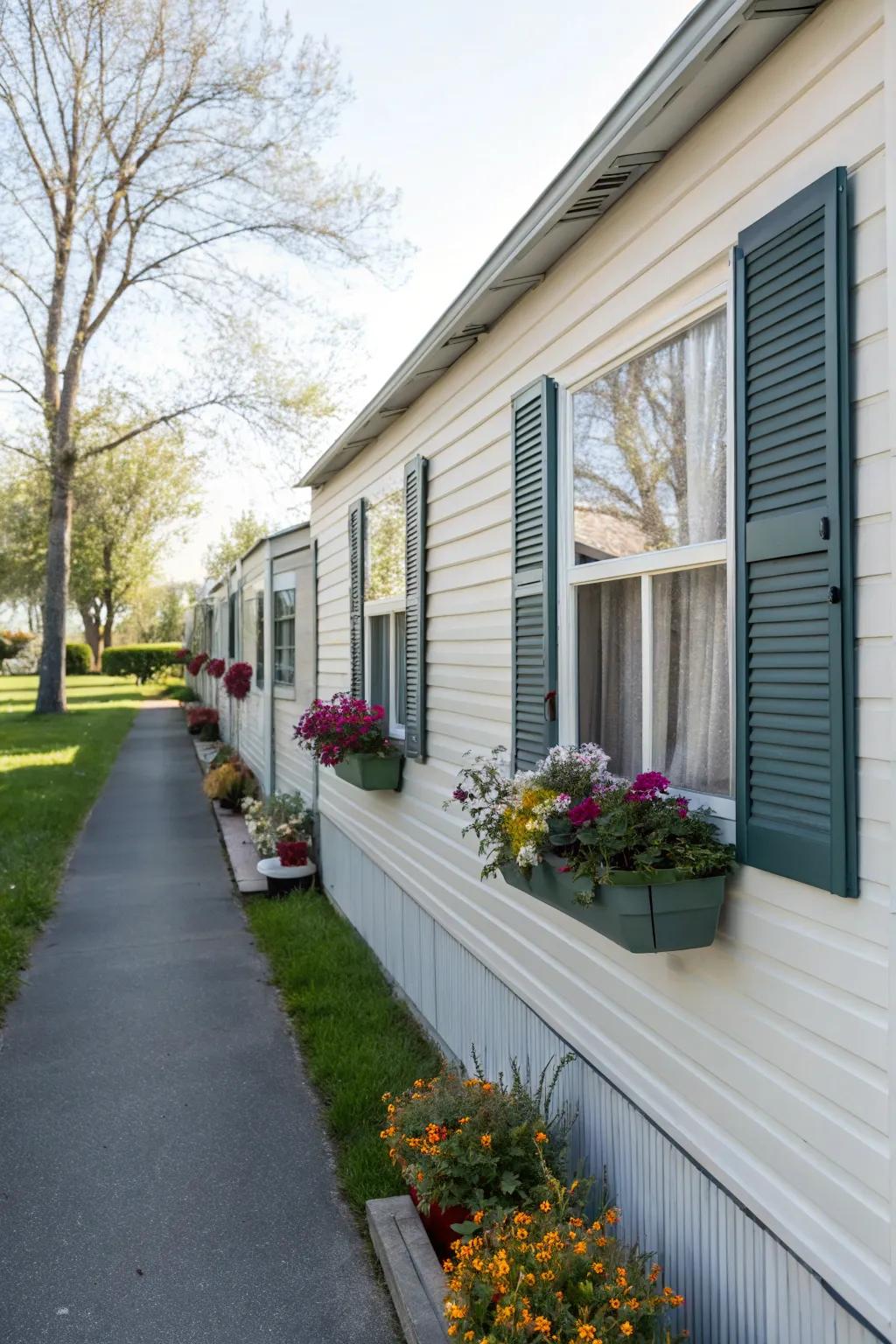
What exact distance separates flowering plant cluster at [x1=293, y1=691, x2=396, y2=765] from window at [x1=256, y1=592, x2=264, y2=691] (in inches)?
222

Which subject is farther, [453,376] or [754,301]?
[453,376]

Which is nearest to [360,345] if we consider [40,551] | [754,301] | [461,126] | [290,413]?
[290,413]

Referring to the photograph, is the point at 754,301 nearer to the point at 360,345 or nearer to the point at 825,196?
the point at 825,196

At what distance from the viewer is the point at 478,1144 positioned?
9.91ft

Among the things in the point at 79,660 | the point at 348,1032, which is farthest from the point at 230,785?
the point at 79,660

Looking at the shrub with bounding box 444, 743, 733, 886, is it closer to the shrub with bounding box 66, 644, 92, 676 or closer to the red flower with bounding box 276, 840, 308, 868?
the red flower with bounding box 276, 840, 308, 868

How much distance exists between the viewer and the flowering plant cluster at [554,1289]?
224 cm

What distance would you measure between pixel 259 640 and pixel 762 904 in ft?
32.6

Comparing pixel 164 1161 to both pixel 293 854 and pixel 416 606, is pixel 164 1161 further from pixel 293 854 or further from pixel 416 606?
pixel 293 854

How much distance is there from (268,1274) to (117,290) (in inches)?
790

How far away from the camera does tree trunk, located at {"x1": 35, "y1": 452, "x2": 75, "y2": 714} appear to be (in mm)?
20047

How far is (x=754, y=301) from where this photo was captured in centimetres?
221

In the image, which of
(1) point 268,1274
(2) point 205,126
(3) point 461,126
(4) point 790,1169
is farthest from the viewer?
(2) point 205,126

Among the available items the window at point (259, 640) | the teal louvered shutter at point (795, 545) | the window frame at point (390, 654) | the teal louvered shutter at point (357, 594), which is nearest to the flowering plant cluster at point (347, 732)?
the window frame at point (390, 654)
